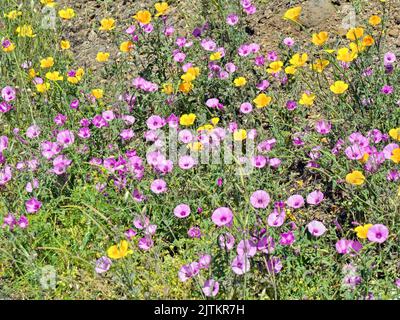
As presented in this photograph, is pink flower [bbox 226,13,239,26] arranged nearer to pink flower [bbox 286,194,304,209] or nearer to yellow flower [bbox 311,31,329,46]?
yellow flower [bbox 311,31,329,46]

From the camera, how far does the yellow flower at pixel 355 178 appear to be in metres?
3.16

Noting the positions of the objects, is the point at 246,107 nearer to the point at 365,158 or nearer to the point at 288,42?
the point at 288,42

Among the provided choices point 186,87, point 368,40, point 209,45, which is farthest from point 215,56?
point 368,40

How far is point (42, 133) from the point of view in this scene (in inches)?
166

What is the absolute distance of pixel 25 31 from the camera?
485 cm

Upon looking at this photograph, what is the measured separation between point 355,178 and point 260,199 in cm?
45

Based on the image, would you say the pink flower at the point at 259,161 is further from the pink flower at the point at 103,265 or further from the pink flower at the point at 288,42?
the pink flower at the point at 288,42

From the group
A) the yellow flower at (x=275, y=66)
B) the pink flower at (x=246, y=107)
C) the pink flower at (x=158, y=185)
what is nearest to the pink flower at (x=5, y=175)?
the pink flower at (x=158, y=185)

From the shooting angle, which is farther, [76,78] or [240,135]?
[76,78]

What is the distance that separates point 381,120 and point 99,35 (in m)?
2.34
